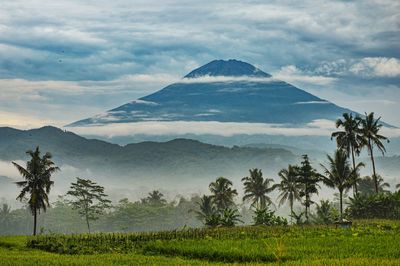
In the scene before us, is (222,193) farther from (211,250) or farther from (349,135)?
(211,250)

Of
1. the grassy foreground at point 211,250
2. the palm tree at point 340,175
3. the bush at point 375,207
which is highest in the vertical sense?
the palm tree at point 340,175

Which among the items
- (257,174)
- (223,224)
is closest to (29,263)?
(223,224)

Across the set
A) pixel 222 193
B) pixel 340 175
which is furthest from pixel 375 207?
pixel 222 193

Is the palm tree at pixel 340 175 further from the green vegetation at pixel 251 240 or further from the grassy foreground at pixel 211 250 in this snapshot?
the grassy foreground at pixel 211 250

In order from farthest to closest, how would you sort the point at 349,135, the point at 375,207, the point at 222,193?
the point at 222,193
the point at 349,135
the point at 375,207

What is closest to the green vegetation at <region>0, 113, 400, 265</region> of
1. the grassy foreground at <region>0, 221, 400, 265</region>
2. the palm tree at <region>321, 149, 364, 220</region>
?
the grassy foreground at <region>0, 221, 400, 265</region>

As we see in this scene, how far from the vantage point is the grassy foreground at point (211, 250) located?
30.1m

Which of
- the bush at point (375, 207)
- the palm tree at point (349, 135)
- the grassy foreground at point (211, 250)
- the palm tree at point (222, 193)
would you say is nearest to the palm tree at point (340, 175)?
the bush at point (375, 207)

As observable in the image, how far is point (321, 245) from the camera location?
36000 millimetres

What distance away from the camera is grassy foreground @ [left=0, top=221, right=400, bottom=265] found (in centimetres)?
3012

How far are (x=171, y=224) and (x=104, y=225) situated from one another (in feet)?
59.6

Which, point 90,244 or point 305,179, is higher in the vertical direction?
point 305,179

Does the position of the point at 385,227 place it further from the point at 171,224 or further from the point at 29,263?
the point at 171,224

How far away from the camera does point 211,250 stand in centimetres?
3459
